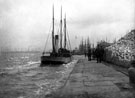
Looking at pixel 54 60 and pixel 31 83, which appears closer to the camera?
pixel 31 83

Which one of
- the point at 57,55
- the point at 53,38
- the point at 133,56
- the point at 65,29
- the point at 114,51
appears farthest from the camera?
the point at 65,29

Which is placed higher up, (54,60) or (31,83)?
(54,60)

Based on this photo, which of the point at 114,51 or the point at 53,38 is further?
the point at 53,38

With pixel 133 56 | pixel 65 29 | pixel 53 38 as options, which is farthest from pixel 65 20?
pixel 133 56

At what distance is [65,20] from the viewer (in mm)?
52500

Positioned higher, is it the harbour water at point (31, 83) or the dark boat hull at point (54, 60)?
the dark boat hull at point (54, 60)

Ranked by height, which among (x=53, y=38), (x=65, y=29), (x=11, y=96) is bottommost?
(x=11, y=96)

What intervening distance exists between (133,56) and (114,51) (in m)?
4.74

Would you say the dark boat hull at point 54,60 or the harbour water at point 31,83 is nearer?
the harbour water at point 31,83

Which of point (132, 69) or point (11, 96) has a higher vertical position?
point (132, 69)

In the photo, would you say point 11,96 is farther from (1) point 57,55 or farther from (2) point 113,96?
(1) point 57,55

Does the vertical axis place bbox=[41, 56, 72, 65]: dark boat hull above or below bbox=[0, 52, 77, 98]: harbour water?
above

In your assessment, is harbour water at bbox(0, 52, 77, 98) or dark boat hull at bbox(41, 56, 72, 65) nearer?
harbour water at bbox(0, 52, 77, 98)

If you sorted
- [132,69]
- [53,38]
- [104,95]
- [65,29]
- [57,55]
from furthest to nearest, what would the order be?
[65,29], [53,38], [57,55], [132,69], [104,95]
